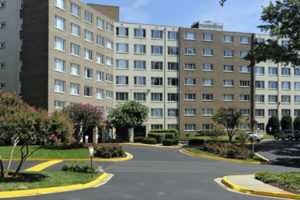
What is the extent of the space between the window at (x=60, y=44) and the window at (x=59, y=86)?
4258 mm

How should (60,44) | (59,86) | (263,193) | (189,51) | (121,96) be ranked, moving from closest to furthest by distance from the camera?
(263,193)
(59,86)
(60,44)
(121,96)
(189,51)

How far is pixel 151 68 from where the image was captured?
61531 millimetres

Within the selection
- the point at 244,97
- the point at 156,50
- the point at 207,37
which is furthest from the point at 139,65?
the point at 244,97

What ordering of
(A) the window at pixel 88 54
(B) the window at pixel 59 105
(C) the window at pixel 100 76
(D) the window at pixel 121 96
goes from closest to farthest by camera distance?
(B) the window at pixel 59 105, (A) the window at pixel 88 54, (C) the window at pixel 100 76, (D) the window at pixel 121 96

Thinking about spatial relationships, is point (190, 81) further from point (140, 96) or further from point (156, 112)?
point (140, 96)

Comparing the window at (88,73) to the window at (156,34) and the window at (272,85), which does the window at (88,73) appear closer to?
the window at (156,34)

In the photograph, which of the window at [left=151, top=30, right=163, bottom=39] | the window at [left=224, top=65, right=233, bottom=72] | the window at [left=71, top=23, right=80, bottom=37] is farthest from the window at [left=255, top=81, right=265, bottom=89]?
the window at [left=71, top=23, right=80, bottom=37]

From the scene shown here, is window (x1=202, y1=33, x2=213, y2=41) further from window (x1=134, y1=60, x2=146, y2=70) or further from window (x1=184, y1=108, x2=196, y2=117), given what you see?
window (x1=184, y1=108, x2=196, y2=117)

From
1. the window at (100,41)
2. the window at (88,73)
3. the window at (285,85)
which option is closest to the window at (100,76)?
the window at (88,73)

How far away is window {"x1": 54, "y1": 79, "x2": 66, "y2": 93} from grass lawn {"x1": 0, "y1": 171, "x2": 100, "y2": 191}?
1053 inches

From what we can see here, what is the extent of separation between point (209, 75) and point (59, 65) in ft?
98.0

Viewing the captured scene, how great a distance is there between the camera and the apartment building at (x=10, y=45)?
45406 mm

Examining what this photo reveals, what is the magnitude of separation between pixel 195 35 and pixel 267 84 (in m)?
18.3

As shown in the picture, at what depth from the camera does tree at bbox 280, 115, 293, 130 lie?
222 feet
